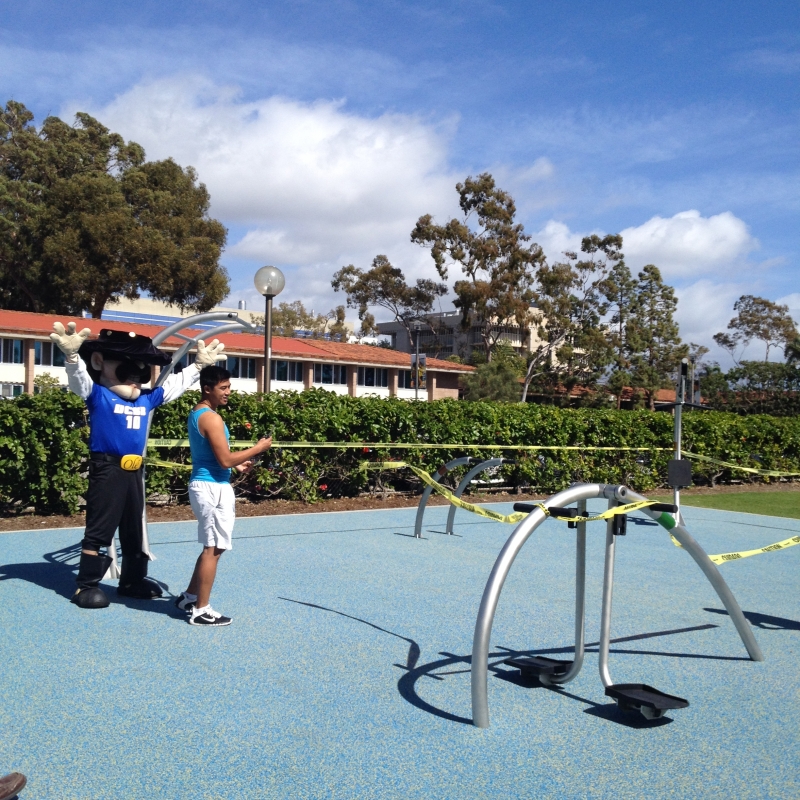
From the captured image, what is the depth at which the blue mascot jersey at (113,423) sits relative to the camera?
631 centimetres

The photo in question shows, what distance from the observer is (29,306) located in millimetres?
45938

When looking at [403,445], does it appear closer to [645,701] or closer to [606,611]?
[606,611]

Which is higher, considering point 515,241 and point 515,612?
point 515,241

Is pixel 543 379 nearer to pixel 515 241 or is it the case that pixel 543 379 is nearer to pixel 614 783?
pixel 515 241

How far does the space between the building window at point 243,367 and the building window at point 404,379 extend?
10.9 metres

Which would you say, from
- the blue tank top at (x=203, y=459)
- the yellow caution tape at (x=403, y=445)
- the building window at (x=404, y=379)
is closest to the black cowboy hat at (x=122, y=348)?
the blue tank top at (x=203, y=459)

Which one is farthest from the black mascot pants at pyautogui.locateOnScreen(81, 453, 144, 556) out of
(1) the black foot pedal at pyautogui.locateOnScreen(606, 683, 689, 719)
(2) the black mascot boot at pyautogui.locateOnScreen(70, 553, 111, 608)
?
(1) the black foot pedal at pyautogui.locateOnScreen(606, 683, 689, 719)

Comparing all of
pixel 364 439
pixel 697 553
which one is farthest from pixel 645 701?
pixel 364 439

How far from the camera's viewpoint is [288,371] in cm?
4738

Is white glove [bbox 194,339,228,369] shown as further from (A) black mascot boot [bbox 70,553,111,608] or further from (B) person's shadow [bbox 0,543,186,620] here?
(B) person's shadow [bbox 0,543,186,620]

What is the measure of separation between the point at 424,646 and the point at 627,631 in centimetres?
156

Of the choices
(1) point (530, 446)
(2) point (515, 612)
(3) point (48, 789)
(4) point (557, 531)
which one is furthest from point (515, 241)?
(3) point (48, 789)

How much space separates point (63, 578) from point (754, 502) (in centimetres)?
1350

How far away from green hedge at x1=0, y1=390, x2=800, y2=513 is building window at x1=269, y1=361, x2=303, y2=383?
30698 millimetres
